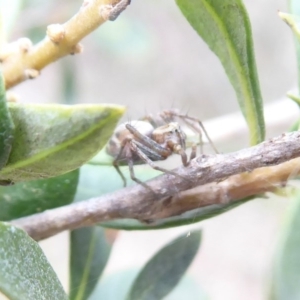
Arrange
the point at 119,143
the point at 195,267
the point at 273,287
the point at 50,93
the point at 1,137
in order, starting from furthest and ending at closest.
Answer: the point at 50,93
the point at 195,267
the point at 119,143
the point at 273,287
the point at 1,137

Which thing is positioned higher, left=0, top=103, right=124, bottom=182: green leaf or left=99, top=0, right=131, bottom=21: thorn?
left=99, top=0, right=131, bottom=21: thorn

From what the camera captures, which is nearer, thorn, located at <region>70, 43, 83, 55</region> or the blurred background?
thorn, located at <region>70, 43, 83, 55</region>

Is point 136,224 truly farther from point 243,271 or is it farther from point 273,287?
point 243,271

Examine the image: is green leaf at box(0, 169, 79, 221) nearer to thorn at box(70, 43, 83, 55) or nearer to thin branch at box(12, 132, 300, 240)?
thin branch at box(12, 132, 300, 240)

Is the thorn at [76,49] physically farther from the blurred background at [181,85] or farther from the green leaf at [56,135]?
the blurred background at [181,85]

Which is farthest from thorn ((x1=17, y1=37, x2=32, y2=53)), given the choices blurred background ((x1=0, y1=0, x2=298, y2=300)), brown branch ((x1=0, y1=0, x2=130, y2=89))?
blurred background ((x1=0, y1=0, x2=298, y2=300))

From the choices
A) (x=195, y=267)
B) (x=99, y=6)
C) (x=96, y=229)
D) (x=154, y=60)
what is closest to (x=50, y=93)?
(x=154, y=60)
